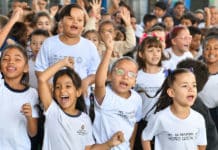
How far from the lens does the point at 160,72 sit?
4578mm

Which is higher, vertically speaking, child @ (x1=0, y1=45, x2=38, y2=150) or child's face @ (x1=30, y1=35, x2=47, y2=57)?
child's face @ (x1=30, y1=35, x2=47, y2=57)

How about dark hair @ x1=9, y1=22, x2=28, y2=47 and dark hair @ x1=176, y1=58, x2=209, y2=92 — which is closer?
dark hair @ x1=176, y1=58, x2=209, y2=92

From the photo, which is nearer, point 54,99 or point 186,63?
point 54,99

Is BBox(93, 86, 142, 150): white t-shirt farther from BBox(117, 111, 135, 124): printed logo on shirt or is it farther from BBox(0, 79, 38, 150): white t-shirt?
BBox(0, 79, 38, 150): white t-shirt

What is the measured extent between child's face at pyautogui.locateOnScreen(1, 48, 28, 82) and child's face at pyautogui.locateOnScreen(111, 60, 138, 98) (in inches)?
27.8

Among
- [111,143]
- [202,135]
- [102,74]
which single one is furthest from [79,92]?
[202,135]

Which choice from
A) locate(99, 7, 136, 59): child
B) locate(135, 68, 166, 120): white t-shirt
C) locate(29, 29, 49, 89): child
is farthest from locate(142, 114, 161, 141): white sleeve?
locate(99, 7, 136, 59): child

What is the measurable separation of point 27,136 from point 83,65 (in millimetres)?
796

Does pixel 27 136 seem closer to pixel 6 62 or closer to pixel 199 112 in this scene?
pixel 6 62

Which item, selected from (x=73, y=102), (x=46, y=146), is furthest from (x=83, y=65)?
(x=46, y=146)

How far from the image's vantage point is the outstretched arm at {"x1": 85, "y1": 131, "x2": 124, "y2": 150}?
356 cm

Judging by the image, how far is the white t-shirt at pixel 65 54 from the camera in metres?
4.19

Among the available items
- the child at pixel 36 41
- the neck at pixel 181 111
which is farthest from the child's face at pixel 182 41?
the neck at pixel 181 111

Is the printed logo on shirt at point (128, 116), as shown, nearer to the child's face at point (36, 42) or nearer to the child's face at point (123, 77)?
the child's face at point (123, 77)
